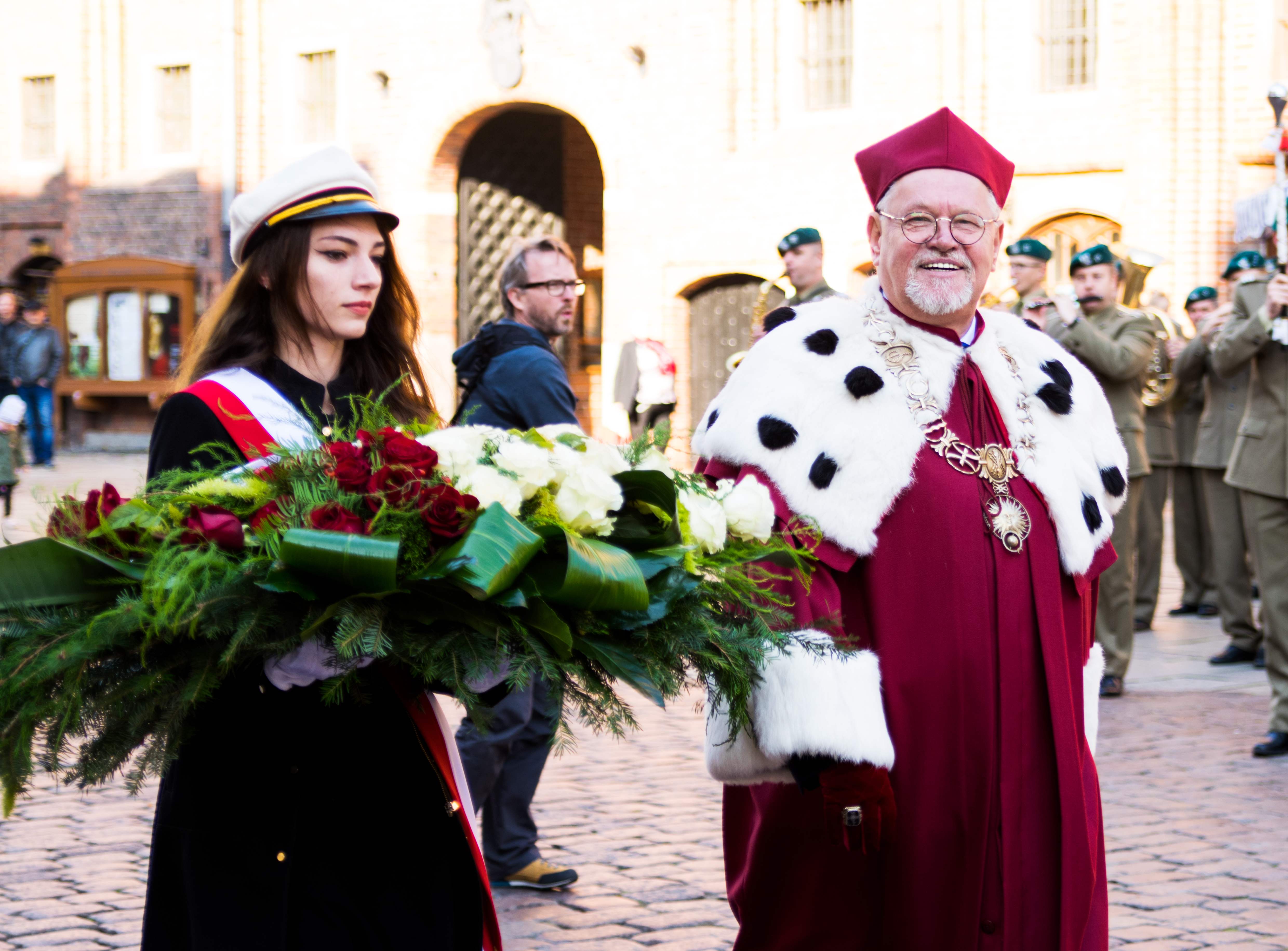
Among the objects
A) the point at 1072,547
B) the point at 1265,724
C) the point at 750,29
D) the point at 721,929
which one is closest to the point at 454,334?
the point at 750,29

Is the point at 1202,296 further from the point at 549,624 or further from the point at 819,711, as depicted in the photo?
the point at 549,624

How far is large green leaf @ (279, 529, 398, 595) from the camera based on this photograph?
1.90 meters

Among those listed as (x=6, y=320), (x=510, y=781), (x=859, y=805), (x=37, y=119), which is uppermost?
(x=37, y=119)

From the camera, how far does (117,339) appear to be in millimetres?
25406

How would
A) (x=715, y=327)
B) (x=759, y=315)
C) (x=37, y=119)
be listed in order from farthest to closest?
(x=37, y=119) < (x=715, y=327) < (x=759, y=315)

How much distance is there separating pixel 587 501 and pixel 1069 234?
15.9 metres

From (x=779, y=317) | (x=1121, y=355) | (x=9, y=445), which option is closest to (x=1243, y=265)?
(x=1121, y=355)

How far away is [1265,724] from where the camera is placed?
721 cm

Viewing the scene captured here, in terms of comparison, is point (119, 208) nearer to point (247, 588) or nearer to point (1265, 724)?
point (1265, 724)

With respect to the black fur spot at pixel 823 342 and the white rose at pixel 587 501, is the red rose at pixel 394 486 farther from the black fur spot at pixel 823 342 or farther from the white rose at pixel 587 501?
the black fur spot at pixel 823 342

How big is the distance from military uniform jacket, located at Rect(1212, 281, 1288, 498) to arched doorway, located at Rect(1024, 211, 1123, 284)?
9453 mm

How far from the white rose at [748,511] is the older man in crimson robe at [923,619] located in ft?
0.93

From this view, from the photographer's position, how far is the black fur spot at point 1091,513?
10.1ft

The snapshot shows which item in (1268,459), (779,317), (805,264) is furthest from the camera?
(805,264)
